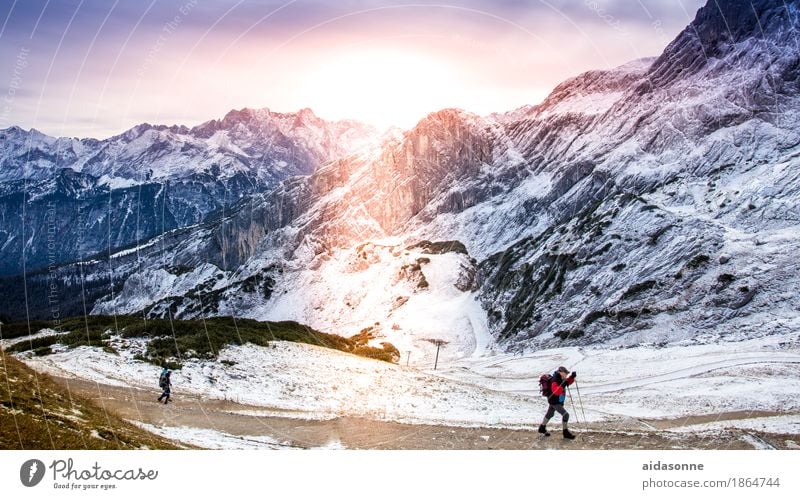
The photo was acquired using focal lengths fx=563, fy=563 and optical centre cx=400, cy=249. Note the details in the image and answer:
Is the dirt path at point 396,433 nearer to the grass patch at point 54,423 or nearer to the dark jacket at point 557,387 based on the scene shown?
the dark jacket at point 557,387

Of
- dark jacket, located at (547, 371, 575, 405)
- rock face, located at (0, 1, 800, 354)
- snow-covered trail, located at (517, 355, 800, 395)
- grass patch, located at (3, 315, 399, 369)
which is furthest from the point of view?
rock face, located at (0, 1, 800, 354)

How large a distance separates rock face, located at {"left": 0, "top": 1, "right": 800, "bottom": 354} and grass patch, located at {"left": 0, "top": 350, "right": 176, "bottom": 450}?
3879 cm

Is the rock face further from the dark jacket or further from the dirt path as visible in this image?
the dark jacket

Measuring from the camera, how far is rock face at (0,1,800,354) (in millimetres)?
51406

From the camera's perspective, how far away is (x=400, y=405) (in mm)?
23062

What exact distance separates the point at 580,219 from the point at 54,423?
77.8 m

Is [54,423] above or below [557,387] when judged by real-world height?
above

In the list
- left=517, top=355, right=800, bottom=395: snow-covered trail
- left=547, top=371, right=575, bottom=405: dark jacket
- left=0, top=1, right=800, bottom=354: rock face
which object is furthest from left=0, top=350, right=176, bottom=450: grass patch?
left=0, top=1, right=800, bottom=354: rock face

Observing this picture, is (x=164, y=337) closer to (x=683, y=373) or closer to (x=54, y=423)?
(x=54, y=423)

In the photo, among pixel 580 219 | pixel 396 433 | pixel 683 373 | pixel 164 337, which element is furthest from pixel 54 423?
pixel 580 219

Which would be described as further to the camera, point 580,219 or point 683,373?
point 580,219

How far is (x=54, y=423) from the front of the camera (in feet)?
45.8

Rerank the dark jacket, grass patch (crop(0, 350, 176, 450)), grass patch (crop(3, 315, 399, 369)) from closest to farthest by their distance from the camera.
→ 1. grass patch (crop(0, 350, 176, 450))
2. the dark jacket
3. grass patch (crop(3, 315, 399, 369))
